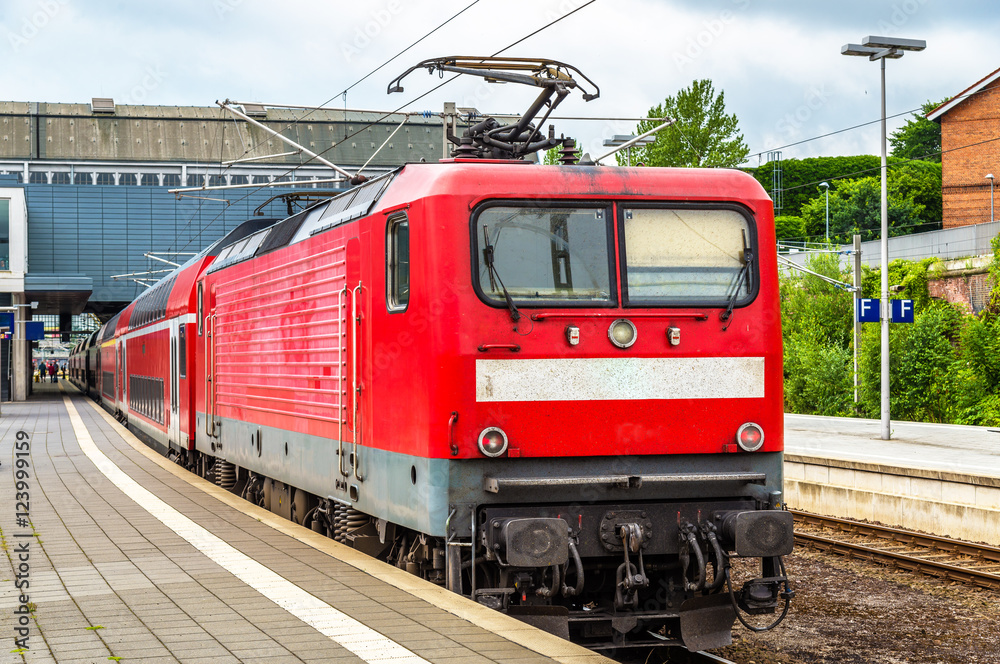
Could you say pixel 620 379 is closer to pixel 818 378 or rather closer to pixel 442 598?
pixel 442 598

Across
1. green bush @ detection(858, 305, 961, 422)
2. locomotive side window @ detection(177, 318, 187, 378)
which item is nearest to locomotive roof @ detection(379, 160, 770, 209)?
locomotive side window @ detection(177, 318, 187, 378)

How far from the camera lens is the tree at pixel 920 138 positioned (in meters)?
65.2

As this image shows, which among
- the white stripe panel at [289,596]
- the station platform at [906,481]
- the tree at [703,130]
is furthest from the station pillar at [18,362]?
the white stripe panel at [289,596]

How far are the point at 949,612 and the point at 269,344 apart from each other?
21.7ft

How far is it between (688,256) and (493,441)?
1.81 m

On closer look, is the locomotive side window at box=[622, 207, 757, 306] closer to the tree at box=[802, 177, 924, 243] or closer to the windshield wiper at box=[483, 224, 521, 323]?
the windshield wiper at box=[483, 224, 521, 323]

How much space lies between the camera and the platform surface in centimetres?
1561

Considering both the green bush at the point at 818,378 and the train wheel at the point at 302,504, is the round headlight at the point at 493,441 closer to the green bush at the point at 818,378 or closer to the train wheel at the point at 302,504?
the train wheel at the point at 302,504

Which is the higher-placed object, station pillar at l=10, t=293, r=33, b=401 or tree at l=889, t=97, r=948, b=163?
tree at l=889, t=97, r=948, b=163

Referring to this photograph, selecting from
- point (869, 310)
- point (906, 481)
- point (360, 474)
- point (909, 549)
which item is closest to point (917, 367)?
point (869, 310)

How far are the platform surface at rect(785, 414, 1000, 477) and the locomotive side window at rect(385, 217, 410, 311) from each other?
9064mm

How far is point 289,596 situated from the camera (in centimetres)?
704

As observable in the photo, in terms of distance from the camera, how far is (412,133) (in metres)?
77.2

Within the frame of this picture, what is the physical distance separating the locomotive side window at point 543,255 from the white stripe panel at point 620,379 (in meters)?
0.41
